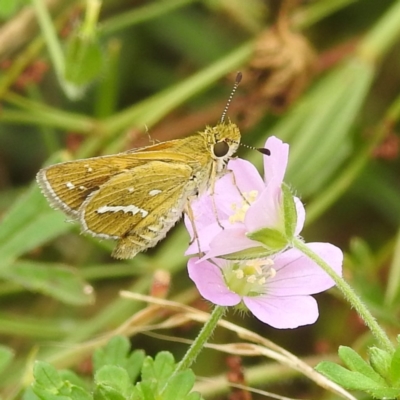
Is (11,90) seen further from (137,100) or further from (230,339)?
(230,339)

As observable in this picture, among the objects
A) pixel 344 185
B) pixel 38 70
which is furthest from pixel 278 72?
pixel 38 70

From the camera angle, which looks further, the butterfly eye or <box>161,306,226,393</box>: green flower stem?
the butterfly eye

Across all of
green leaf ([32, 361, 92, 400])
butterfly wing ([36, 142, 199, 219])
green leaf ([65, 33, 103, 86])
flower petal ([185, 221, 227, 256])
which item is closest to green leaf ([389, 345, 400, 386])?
flower petal ([185, 221, 227, 256])

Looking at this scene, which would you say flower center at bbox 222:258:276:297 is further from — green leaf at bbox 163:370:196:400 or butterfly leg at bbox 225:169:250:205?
green leaf at bbox 163:370:196:400

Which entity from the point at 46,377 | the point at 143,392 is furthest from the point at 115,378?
the point at 46,377

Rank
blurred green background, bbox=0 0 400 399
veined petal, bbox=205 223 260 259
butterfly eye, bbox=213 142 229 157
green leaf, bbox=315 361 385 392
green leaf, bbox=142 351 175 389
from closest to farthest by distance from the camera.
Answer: green leaf, bbox=315 361 385 392 → veined petal, bbox=205 223 260 259 → green leaf, bbox=142 351 175 389 → butterfly eye, bbox=213 142 229 157 → blurred green background, bbox=0 0 400 399

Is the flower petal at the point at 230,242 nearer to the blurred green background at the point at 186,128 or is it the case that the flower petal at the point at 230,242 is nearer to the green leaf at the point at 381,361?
the green leaf at the point at 381,361

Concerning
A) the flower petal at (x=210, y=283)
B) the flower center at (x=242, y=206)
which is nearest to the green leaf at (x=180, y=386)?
the flower petal at (x=210, y=283)
